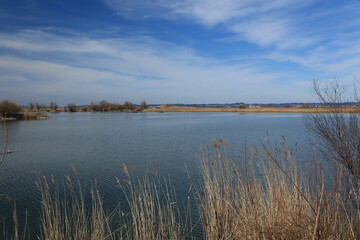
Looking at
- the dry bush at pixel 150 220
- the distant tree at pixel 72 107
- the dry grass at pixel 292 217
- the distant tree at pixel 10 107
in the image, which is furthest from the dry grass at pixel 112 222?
the distant tree at pixel 72 107

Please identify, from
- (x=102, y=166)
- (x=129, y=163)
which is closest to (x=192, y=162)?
(x=129, y=163)

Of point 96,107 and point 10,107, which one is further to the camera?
point 96,107

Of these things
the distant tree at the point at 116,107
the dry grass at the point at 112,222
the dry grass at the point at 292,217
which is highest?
the distant tree at the point at 116,107

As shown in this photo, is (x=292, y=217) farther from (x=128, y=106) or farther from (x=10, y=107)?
(x=128, y=106)

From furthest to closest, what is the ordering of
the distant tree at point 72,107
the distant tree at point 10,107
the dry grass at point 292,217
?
1. the distant tree at point 72,107
2. the distant tree at point 10,107
3. the dry grass at point 292,217

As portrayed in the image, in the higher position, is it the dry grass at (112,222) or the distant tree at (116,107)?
the distant tree at (116,107)

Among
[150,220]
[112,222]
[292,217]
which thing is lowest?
[112,222]

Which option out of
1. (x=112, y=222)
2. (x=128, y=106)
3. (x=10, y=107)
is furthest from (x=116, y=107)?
(x=112, y=222)

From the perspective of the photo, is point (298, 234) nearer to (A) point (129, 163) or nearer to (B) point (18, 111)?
(A) point (129, 163)

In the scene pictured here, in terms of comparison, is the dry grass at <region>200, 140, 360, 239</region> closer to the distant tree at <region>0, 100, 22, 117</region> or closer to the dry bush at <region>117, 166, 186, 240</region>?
the dry bush at <region>117, 166, 186, 240</region>

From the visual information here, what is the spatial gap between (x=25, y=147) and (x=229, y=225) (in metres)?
16.1

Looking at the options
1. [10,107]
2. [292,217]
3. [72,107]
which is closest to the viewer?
[292,217]

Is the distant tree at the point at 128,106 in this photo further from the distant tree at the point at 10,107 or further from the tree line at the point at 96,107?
the distant tree at the point at 10,107

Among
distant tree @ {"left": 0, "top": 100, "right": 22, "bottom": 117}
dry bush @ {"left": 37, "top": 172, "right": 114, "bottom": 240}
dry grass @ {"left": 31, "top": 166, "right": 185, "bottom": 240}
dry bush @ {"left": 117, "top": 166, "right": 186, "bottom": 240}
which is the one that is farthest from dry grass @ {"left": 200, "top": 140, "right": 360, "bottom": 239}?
distant tree @ {"left": 0, "top": 100, "right": 22, "bottom": 117}
